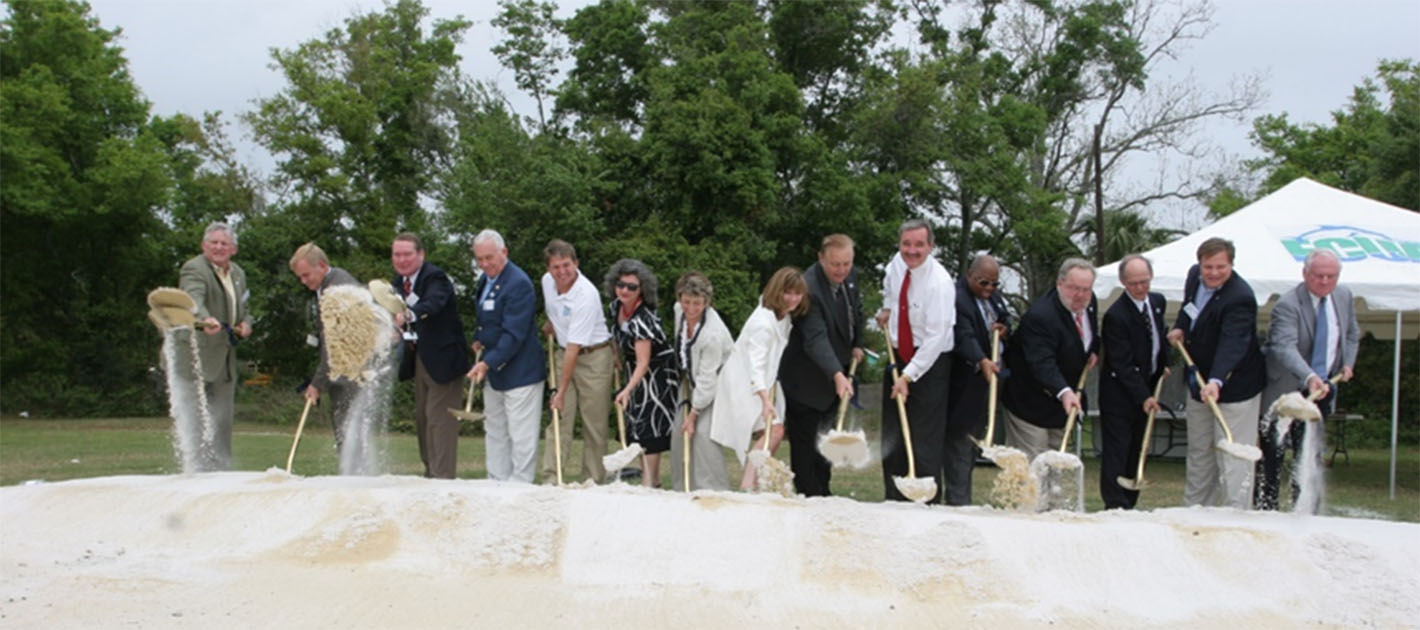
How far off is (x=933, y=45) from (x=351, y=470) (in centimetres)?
2448

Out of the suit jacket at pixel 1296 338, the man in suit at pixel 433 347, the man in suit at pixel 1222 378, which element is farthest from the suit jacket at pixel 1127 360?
the man in suit at pixel 433 347

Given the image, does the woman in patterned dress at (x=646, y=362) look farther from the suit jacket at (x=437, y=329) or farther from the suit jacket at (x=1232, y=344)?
the suit jacket at (x=1232, y=344)

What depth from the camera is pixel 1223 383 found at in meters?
6.35

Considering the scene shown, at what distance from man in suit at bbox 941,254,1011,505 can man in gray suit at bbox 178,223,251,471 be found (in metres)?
4.38

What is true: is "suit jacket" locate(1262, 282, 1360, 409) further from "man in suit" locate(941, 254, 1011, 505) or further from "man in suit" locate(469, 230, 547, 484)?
"man in suit" locate(469, 230, 547, 484)

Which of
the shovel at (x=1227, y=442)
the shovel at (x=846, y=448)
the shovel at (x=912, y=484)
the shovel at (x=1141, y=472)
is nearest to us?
the shovel at (x=912, y=484)

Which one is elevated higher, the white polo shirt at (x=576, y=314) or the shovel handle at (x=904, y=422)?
the white polo shirt at (x=576, y=314)

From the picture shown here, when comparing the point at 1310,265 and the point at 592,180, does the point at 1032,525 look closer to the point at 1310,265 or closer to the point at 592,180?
the point at 1310,265

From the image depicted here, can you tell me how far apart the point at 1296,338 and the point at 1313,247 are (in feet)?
11.1

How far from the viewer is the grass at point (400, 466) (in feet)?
29.3

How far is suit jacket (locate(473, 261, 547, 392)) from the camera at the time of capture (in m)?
7.00

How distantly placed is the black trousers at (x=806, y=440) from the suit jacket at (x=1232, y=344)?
2087mm

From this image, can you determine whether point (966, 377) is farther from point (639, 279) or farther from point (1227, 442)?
point (639, 279)

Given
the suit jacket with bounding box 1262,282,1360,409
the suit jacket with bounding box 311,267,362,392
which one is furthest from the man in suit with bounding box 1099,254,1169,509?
the suit jacket with bounding box 311,267,362,392
